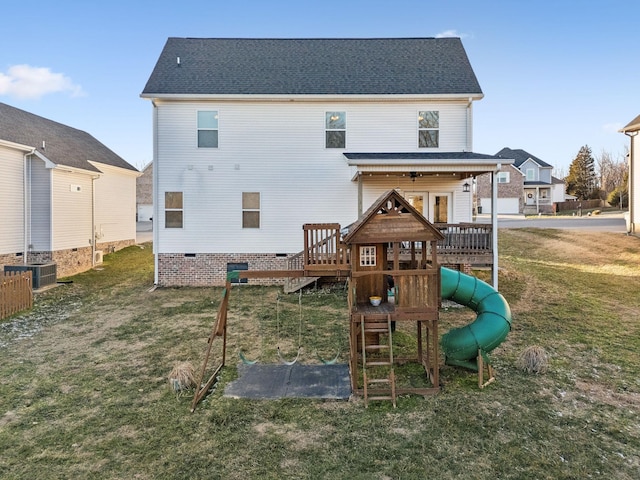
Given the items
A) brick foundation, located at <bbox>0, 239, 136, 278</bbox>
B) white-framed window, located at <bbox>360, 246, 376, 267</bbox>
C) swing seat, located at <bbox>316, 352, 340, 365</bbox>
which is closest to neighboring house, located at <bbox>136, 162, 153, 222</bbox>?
brick foundation, located at <bbox>0, 239, 136, 278</bbox>

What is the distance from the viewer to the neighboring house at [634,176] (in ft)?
66.3

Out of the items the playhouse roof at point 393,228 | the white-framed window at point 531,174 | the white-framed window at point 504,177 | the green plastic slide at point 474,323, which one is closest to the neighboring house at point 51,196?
the playhouse roof at point 393,228

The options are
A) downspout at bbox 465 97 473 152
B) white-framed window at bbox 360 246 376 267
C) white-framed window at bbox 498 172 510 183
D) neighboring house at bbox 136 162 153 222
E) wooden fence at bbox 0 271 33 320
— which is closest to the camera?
white-framed window at bbox 360 246 376 267

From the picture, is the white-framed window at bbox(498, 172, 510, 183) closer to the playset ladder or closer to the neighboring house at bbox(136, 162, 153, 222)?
the neighboring house at bbox(136, 162, 153, 222)

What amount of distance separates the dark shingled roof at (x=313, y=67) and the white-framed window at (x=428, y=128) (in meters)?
0.78

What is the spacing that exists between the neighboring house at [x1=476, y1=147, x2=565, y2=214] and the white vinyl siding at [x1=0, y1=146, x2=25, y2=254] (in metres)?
41.9

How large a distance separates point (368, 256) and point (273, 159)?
28.0ft

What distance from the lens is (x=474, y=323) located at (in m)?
6.57

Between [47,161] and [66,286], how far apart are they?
209 inches

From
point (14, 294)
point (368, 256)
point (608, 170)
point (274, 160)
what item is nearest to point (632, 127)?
point (274, 160)

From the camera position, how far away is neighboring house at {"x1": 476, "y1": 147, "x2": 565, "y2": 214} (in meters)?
43.4

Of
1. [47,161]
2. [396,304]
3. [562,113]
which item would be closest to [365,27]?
[47,161]

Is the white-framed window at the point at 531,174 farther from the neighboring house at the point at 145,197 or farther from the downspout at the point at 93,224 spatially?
the downspout at the point at 93,224

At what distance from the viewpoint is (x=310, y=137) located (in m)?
14.2
